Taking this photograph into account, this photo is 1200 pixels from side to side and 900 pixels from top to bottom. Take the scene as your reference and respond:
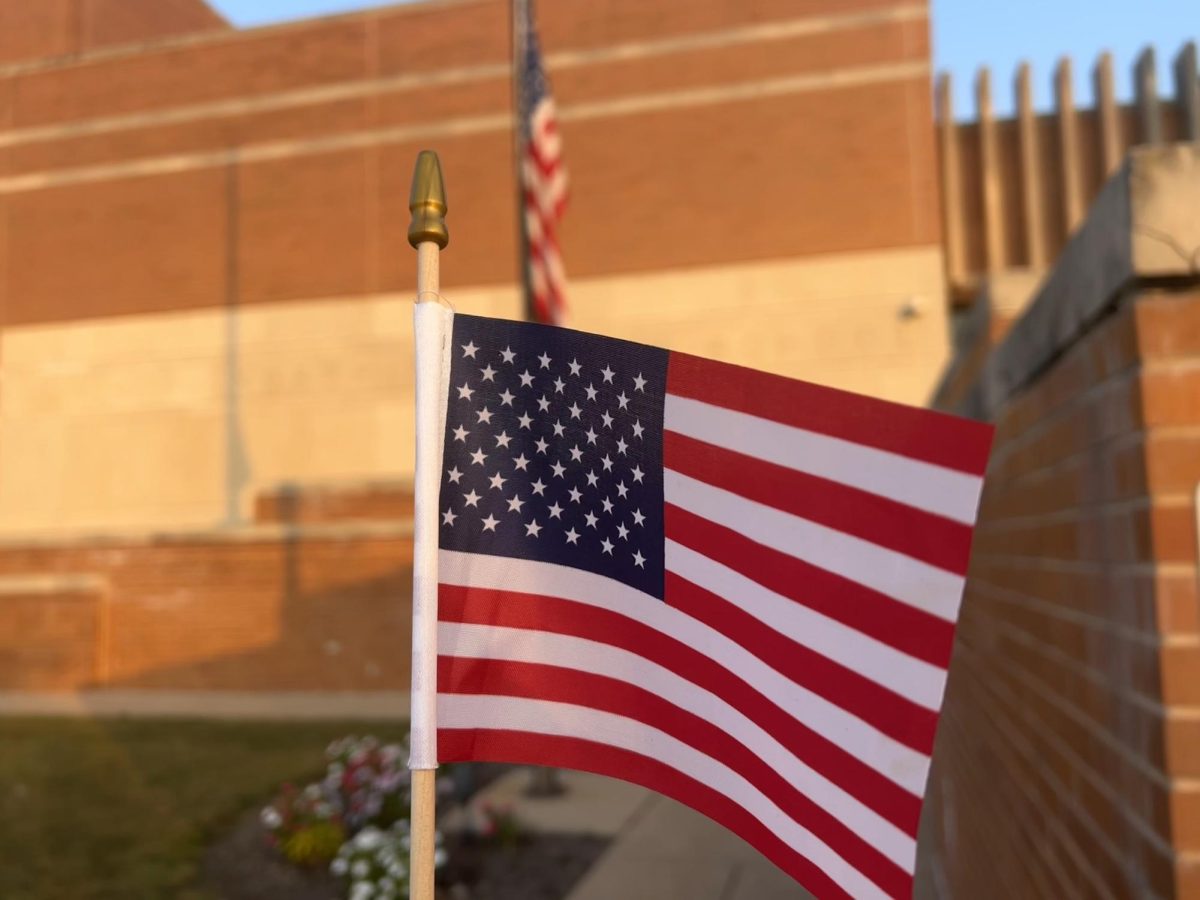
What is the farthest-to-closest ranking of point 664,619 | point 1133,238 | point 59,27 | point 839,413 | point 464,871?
point 59,27
point 464,871
point 664,619
point 839,413
point 1133,238

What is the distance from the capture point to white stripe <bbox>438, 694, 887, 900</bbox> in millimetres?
2145

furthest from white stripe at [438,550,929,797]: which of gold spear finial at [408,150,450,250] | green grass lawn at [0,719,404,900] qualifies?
green grass lawn at [0,719,404,900]

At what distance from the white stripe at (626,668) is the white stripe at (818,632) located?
226 mm

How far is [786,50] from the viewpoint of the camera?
1889cm

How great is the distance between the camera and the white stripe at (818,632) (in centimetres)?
189

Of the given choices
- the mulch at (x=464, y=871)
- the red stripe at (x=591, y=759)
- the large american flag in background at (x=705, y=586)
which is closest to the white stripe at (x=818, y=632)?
the large american flag in background at (x=705, y=586)

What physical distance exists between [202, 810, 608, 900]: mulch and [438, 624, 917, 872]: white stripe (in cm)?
460

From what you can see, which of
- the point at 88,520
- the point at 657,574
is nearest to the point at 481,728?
the point at 657,574

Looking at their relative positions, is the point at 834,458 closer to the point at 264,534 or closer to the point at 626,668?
the point at 626,668

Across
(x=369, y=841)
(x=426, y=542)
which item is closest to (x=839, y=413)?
(x=426, y=542)

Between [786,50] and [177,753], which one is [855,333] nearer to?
[786,50]

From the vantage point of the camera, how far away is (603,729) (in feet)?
7.45

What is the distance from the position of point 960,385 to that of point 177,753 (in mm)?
9562

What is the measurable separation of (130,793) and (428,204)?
878 centimetres
